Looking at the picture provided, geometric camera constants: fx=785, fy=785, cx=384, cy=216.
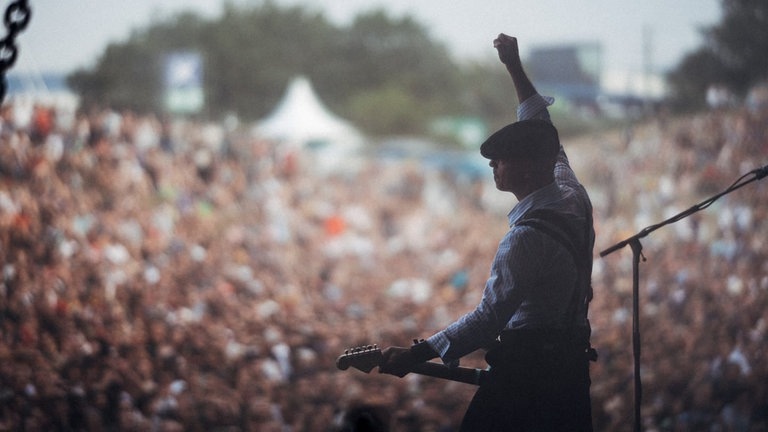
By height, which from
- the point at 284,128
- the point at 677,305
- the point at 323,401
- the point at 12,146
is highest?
the point at 284,128

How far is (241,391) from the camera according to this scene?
225 inches

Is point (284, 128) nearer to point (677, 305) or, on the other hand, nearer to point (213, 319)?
point (213, 319)

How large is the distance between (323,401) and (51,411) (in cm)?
183

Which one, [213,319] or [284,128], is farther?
[284,128]

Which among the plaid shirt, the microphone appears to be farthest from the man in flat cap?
the microphone

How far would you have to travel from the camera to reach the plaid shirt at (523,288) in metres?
2.20

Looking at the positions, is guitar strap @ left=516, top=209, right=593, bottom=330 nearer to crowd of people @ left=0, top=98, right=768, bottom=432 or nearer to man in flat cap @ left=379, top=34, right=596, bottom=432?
man in flat cap @ left=379, top=34, right=596, bottom=432

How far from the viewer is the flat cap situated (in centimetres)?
233

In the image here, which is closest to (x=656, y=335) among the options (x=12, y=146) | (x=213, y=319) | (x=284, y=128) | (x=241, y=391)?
(x=241, y=391)

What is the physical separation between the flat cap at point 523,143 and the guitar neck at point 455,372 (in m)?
0.64

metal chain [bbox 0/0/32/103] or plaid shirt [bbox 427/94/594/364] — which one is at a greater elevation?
metal chain [bbox 0/0/32/103]

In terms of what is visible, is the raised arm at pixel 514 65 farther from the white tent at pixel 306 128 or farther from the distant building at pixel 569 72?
the white tent at pixel 306 128

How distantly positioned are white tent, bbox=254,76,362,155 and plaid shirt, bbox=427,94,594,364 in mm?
13030

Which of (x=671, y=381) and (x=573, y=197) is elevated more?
(x=671, y=381)
